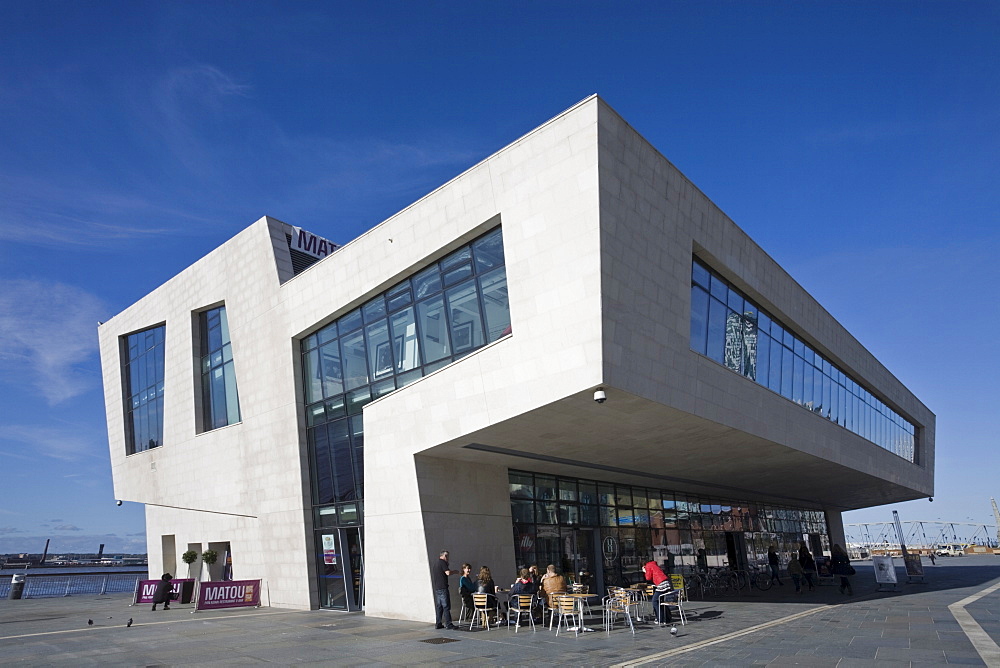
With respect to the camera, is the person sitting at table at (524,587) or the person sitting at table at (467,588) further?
the person sitting at table at (467,588)

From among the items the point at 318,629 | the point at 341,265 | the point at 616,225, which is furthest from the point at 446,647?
the point at 341,265

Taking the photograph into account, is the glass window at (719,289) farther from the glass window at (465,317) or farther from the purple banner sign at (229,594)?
the purple banner sign at (229,594)

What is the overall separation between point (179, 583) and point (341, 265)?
13473 mm

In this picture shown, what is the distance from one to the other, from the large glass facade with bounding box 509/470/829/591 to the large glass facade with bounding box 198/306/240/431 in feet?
38.1

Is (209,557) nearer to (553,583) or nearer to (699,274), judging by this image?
(553,583)

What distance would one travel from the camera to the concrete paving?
35.2ft

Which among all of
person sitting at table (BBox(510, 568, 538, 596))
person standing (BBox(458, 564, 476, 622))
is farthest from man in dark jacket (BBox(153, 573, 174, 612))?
person sitting at table (BBox(510, 568, 538, 596))

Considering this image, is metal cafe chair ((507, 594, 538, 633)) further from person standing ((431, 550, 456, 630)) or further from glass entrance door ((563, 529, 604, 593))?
glass entrance door ((563, 529, 604, 593))

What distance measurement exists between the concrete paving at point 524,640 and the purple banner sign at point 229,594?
2.37ft

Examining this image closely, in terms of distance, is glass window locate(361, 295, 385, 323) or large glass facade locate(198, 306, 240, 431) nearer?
glass window locate(361, 295, 385, 323)

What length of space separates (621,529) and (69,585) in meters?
27.4

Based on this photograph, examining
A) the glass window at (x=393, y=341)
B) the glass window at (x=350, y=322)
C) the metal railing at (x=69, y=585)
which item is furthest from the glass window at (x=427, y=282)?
the metal railing at (x=69, y=585)

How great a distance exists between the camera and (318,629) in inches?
599

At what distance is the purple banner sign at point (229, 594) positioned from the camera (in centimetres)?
1992
